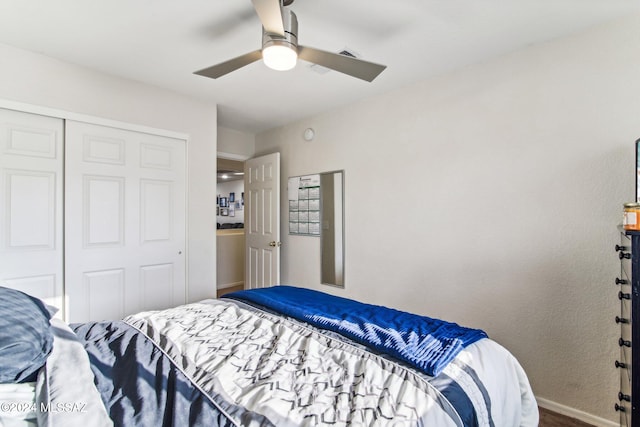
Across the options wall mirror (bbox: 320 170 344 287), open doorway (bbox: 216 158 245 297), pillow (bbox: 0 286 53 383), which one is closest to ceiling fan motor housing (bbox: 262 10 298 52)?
pillow (bbox: 0 286 53 383)

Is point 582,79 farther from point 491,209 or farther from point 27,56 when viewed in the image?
point 27,56

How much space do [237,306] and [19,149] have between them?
6.35 ft

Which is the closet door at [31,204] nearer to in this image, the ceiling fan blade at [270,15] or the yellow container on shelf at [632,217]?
the ceiling fan blade at [270,15]

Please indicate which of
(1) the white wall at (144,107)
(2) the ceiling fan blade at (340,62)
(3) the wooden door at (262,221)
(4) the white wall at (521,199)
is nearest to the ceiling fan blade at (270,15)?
(2) the ceiling fan blade at (340,62)

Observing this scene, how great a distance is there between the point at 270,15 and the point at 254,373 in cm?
145

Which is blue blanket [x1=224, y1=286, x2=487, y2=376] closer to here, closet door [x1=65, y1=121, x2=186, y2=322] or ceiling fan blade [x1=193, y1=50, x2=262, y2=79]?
closet door [x1=65, y1=121, x2=186, y2=322]

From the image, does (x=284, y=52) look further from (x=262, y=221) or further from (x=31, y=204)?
(x=262, y=221)

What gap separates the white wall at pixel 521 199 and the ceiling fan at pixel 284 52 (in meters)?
1.05

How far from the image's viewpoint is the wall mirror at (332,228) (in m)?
3.23

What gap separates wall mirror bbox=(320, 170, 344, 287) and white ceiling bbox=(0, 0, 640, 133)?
3.54 ft

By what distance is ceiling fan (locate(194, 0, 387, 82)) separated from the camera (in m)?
1.36

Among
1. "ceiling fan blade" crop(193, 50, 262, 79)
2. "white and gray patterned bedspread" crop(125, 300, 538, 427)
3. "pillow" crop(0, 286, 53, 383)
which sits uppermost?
"ceiling fan blade" crop(193, 50, 262, 79)

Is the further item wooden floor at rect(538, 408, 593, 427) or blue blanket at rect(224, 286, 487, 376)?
wooden floor at rect(538, 408, 593, 427)

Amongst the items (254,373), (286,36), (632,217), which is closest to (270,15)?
(286,36)
